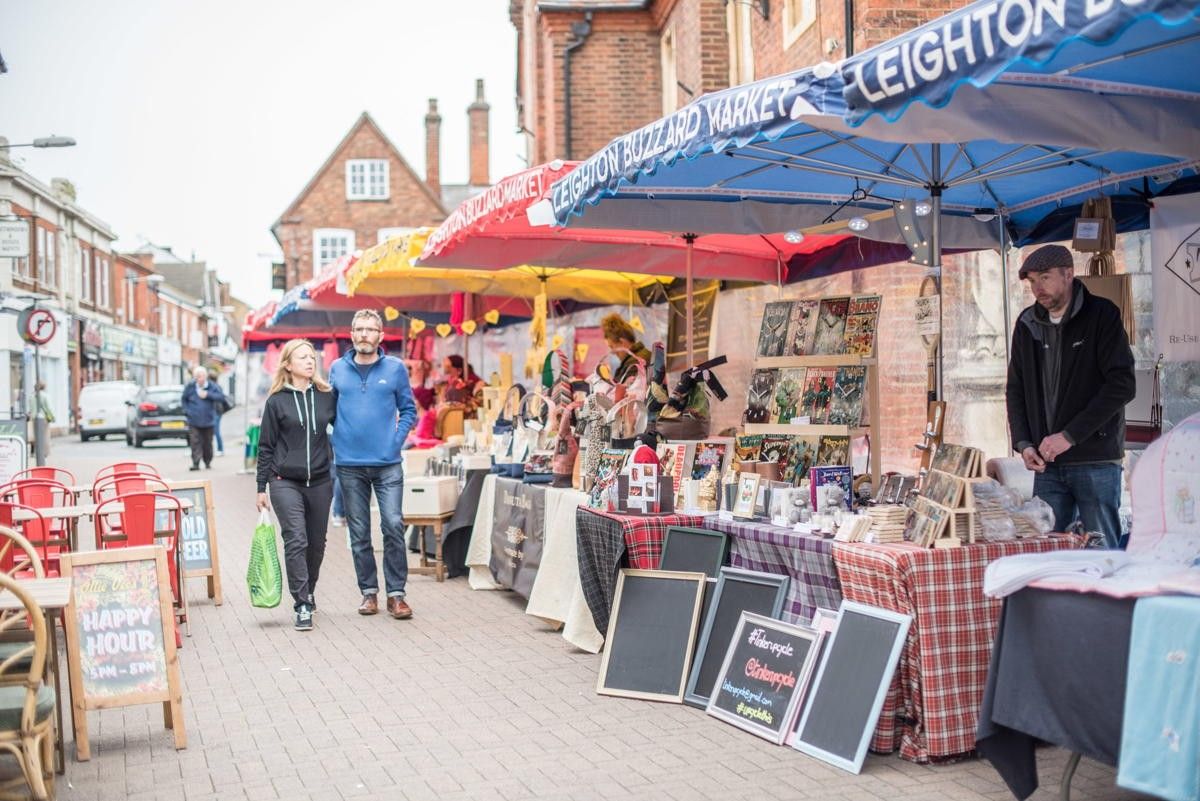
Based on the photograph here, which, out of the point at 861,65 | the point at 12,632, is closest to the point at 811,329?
the point at 861,65

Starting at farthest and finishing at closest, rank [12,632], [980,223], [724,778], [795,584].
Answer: [980,223] < [795,584] < [12,632] < [724,778]

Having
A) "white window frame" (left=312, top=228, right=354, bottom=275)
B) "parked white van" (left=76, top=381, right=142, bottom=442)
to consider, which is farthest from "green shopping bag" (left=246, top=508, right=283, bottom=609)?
"white window frame" (left=312, top=228, right=354, bottom=275)

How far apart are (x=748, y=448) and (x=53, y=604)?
3727mm

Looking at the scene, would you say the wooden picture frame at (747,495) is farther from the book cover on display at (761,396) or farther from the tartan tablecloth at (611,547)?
the book cover on display at (761,396)

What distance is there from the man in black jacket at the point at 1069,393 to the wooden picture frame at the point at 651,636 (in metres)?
1.73

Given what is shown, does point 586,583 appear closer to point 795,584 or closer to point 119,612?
point 795,584

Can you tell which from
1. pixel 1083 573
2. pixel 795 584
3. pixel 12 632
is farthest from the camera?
pixel 795 584

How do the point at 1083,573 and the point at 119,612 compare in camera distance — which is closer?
the point at 1083,573

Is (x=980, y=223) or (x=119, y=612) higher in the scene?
(x=980, y=223)

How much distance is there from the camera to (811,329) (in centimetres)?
678

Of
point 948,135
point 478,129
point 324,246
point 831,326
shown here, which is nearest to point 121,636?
point 831,326

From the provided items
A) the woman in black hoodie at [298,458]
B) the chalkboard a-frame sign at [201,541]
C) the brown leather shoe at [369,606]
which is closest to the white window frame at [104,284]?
the chalkboard a-frame sign at [201,541]

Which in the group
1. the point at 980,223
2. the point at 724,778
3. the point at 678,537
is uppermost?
the point at 980,223

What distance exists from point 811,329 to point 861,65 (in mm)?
2739
